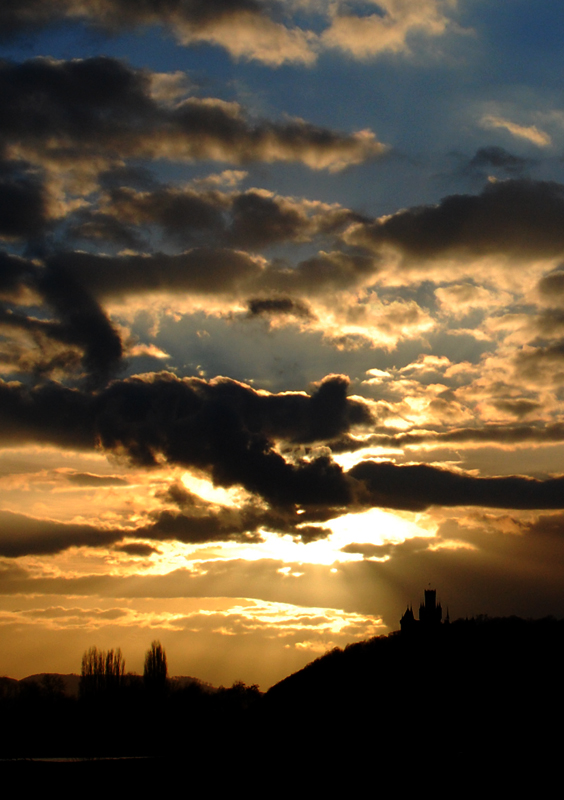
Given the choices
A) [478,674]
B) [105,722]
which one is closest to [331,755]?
[478,674]

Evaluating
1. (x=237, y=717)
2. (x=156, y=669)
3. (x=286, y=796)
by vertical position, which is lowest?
(x=237, y=717)

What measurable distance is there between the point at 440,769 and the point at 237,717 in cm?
16449

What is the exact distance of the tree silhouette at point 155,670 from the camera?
623 ft

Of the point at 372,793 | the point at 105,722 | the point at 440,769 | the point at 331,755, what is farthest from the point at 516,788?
the point at 105,722

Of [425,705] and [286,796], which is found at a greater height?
[286,796]

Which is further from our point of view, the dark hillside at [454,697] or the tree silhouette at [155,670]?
the tree silhouette at [155,670]

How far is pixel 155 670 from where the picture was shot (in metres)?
190

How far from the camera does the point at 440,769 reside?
144ft

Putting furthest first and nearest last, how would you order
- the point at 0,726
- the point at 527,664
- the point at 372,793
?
the point at 0,726, the point at 527,664, the point at 372,793

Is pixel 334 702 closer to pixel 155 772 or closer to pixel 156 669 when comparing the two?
pixel 156 669

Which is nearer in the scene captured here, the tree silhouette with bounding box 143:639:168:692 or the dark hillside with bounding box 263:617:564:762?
the dark hillside with bounding box 263:617:564:762

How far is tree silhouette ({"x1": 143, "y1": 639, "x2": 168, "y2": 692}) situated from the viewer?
190 meters

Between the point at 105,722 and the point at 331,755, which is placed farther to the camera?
the point at 105,722

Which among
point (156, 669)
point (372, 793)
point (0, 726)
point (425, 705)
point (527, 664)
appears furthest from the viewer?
point (156, 669)
